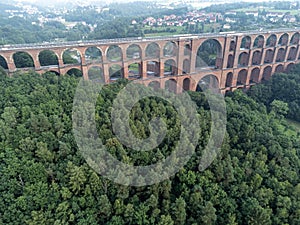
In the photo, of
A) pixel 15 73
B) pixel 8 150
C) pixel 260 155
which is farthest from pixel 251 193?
pixel 15 73

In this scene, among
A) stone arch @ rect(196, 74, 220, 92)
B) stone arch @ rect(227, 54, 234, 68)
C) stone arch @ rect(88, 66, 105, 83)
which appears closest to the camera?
stone arch @ rect(88, 66, 105, 83)

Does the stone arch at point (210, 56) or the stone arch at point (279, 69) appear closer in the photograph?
the stone arch at point (210, 56)

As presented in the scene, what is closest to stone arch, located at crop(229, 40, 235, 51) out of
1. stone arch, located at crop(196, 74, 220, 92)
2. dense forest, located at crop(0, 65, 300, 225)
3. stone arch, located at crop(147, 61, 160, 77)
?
stone arch, located at crop(196, 74, 220, 92)

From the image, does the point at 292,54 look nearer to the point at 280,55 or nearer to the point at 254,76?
the point at 280,55

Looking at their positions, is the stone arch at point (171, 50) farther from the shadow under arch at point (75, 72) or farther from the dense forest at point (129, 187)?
the dense forest at point (129, 187)

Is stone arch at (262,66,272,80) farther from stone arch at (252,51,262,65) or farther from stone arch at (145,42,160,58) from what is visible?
stone arch at (145,42,160,58)

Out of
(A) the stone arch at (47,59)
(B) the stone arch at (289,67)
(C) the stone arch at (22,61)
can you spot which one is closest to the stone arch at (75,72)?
(A) the stone arch at (47,59)

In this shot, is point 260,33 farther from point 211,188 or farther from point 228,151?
point 211,188

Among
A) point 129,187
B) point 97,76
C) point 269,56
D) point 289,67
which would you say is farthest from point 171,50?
point 129,187
